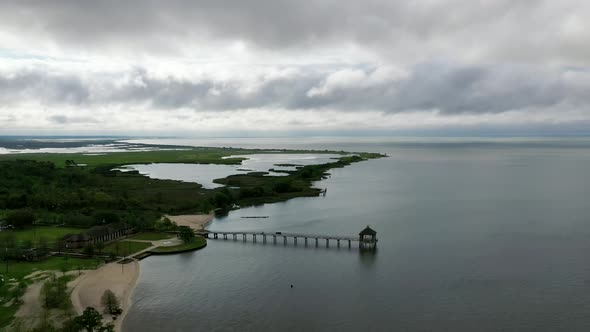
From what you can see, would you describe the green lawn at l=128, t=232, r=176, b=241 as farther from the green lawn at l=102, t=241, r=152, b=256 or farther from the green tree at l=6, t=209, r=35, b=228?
the green tree at l=6, t=209, r=35, b=228

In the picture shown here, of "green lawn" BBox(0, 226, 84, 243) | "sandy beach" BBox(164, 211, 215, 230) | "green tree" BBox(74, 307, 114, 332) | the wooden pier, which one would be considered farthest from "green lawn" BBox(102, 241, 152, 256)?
"green tree" BBox(74, 307, 114, 332)

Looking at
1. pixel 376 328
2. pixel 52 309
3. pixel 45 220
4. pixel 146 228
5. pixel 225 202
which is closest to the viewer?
pixel 376 328

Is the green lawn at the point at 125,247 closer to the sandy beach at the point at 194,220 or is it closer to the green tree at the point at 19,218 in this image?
the sandy beach at the point at 194,220

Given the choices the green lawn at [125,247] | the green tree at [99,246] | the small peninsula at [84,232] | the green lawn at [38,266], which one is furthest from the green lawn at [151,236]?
the green lawn at [38,266]

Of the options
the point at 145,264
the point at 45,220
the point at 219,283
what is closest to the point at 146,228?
the point at 145,264

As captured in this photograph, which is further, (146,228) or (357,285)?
(146,228)

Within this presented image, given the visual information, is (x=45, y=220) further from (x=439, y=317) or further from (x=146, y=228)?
(x=439, y=317)
